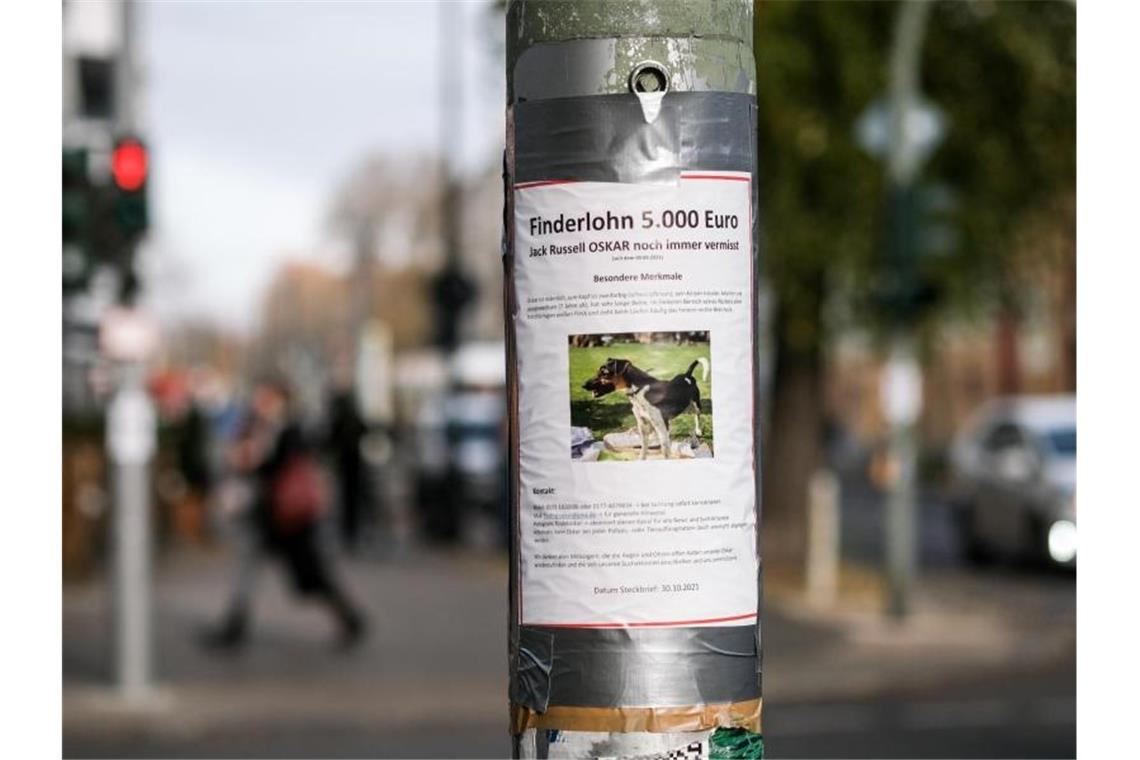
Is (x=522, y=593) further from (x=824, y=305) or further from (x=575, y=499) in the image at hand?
(x=824, y=305)

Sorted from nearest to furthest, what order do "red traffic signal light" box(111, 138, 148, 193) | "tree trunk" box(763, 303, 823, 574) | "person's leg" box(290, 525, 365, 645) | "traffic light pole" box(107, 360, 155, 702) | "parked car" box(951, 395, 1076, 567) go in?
"traffic light pole" box(107, 360, 155, 702), "red traffic signal light" box(111, 138, 148, 193), "person's leg" box(290, 525, 365, 645), "parked car" box(951, 395, 1076, 567), "tree trunk" box(763, 303, 823, 574)

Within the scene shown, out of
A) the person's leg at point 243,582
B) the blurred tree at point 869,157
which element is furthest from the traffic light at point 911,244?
the person's leg at point 243,582

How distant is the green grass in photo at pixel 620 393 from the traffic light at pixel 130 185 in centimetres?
1022

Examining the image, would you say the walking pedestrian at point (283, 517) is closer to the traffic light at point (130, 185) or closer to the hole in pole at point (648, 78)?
the traffic light at point (130, 185)

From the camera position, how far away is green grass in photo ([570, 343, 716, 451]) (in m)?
4.14

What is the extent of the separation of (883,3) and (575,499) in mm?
20113

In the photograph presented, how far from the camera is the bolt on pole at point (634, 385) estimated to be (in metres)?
4.13

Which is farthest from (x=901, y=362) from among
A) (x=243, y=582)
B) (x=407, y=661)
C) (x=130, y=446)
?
(x=130, y=446)

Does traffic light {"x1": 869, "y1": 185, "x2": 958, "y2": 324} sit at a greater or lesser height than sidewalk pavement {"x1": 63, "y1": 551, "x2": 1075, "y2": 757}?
greater

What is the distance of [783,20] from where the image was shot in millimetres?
23078

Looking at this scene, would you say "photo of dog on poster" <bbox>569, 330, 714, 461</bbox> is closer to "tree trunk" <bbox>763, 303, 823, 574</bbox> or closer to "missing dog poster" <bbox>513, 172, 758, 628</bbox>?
"missing dog poster" <bbox>513, 172, 758, 628</bbox>

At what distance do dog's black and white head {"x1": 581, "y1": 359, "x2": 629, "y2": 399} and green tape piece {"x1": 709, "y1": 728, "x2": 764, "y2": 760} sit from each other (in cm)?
69

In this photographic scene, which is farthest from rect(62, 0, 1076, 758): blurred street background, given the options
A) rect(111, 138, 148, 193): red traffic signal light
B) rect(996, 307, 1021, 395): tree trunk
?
rect(996, 307, 1021, 395): tree trunk

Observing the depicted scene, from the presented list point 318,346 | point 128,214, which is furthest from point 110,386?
point 318,346
